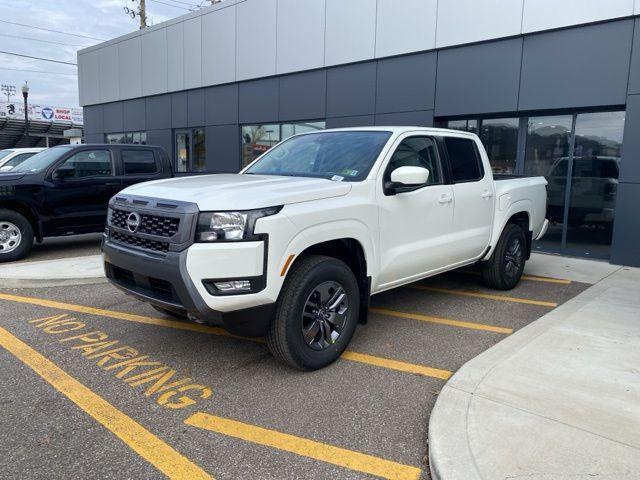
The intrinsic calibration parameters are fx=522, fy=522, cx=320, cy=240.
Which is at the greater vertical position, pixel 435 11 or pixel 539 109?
pixel 435 11

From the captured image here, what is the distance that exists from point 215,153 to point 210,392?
42.9 feet

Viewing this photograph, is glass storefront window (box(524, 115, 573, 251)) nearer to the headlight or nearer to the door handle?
the door handle

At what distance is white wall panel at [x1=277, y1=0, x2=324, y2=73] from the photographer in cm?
1251

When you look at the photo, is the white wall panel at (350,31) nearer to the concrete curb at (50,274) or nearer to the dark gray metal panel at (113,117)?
the concrete curb at (50,274)

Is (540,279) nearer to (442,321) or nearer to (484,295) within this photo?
(484,295)

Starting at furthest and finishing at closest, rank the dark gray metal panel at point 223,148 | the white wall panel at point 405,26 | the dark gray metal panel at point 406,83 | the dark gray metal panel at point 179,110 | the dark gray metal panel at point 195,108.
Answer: the dark gray metal panel at point 179,110, the dark gray metal panel at point 195,108, the dark gray metal panel at point 223,148, the dark gray metal panel at point 406,83, the white wall panel at point 405,26

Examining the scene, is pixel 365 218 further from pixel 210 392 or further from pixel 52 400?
pixel 52 400

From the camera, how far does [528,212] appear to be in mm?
6812

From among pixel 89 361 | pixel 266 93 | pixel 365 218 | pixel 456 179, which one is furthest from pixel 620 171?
pixel 266 93

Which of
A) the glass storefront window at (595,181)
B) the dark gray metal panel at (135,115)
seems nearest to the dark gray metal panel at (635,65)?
the glass storefront window at (595,181)

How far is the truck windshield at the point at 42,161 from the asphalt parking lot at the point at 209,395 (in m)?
3.54

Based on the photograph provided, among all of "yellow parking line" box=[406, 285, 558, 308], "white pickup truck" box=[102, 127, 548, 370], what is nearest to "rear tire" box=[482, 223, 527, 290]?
"yellow parking line" box=[406, 285, 558, 308]

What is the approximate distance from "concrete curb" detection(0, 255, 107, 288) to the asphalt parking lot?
1084mm

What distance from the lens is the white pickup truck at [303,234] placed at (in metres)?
3.48
